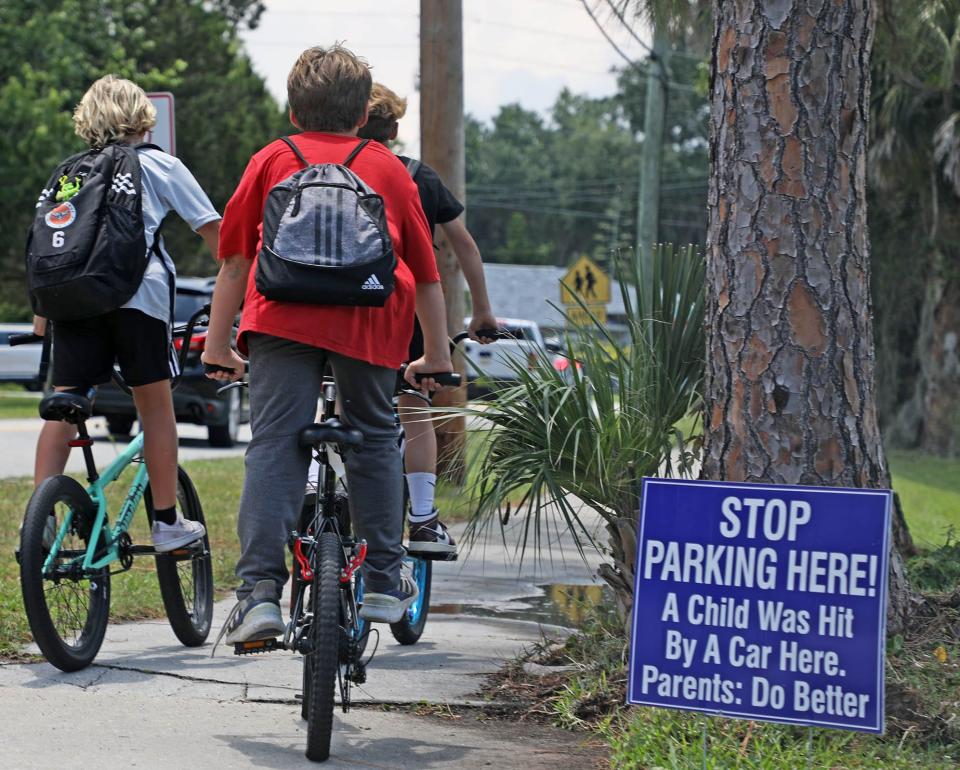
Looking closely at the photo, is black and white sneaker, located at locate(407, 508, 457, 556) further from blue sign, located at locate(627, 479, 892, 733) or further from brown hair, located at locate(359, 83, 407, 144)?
blue sign, located at locate(627, 479, 892, 733)

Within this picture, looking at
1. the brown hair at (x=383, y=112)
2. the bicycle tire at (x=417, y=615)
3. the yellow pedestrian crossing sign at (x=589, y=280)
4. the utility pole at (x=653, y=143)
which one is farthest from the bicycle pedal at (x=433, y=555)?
the utility pole at (x=653, y=143)

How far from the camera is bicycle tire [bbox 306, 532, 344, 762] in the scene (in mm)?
3566

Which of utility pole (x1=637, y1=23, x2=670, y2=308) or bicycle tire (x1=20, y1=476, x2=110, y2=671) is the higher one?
utility pole (x1=637, y1=23, x2=670, y2=308)

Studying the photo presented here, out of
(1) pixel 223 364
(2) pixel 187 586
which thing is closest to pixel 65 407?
(1) pixel 223 364

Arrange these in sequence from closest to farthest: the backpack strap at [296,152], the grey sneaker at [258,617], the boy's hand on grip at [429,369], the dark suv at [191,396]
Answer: the grey sneaker at [258,617], the backpack strap at [296,152], the boy's hand on grip at [429,369], the dark suv at [191,396]

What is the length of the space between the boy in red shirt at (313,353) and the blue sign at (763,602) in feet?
2.55

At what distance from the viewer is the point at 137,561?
717 centimetres

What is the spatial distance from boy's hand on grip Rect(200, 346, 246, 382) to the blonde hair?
3.42 feet

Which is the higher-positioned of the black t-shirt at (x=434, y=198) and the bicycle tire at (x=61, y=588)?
the black t-shirt at (x=434, y=198)

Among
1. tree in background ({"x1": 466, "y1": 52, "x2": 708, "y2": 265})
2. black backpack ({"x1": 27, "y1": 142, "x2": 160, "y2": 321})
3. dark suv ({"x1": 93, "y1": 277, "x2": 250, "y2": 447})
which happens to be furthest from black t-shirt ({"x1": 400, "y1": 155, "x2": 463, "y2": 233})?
tree in background ({"x1": 466, "y1": 52, "x2": 708, "y2": 265})

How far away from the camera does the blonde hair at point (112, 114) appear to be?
15.5ft

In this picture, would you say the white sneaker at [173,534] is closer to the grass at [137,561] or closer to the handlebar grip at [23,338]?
the grass at [137,561]

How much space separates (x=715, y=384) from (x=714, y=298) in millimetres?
254

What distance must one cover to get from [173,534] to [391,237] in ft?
5.27
